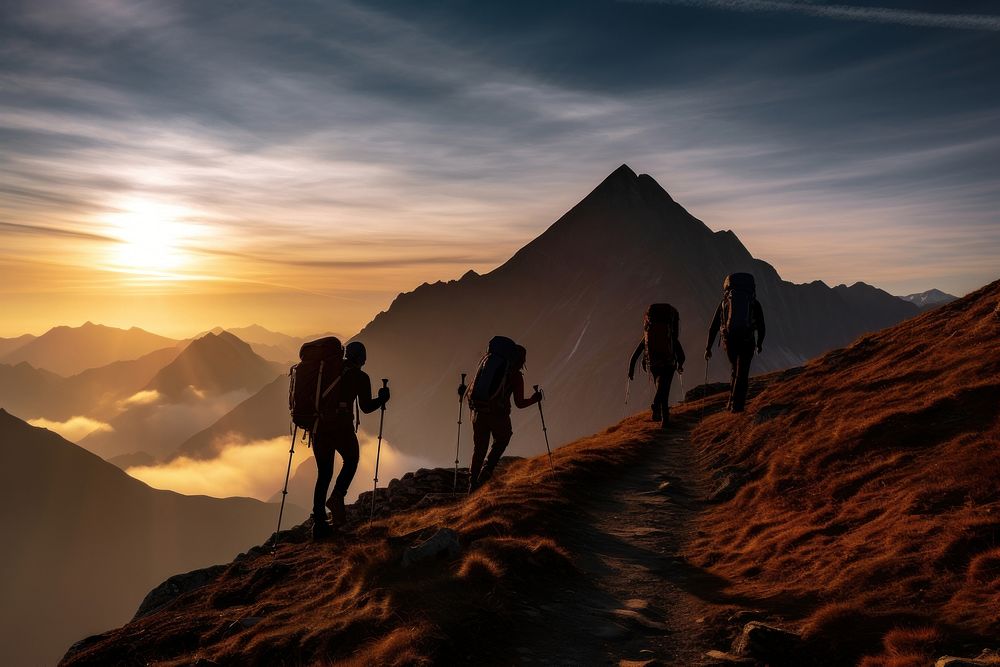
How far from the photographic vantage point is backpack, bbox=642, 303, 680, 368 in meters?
25.1

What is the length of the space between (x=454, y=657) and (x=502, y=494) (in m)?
7.55

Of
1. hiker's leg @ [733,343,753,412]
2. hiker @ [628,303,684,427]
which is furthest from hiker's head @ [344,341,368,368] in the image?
hiker's leg @ [733,343,753,412]

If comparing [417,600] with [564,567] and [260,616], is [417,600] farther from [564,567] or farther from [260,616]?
[260,616]

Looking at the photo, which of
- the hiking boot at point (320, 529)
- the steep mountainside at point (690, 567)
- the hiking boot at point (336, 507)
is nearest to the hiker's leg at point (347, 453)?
the hiking boot at point (336, 507)

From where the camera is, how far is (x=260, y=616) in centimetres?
1098

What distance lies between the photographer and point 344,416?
48.4 ft

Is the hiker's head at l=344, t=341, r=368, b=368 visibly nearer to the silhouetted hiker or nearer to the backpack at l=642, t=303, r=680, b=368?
the silhouetted hiker

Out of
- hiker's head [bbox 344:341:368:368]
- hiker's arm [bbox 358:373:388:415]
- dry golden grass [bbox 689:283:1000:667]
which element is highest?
hiker's head [bbox 344:341:368:368]

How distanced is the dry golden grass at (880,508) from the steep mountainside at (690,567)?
37mm

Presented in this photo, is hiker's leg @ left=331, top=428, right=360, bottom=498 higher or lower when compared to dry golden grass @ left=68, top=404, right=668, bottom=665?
higher

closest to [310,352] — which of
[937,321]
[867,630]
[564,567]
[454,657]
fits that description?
[564,567]

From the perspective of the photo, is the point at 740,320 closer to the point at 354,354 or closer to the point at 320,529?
the point at 354,354

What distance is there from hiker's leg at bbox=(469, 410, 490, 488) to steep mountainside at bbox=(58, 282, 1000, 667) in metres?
1.01

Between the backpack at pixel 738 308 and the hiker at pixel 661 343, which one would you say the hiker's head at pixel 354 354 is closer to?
the hiker at pixel 661 343
